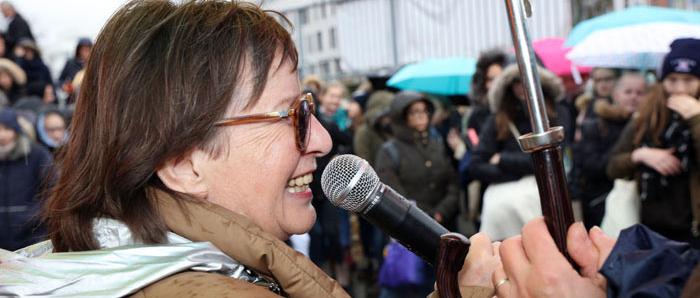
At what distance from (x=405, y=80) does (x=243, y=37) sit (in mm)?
6502

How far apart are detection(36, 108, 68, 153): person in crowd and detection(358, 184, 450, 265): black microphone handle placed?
5.87m

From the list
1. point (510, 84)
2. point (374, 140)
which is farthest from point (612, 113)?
point (374, 140)

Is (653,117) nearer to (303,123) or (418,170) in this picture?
(418,170)

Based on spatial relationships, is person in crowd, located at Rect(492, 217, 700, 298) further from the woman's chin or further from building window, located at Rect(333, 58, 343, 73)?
A: building window, located at Rect(333, 58, 343, 73)

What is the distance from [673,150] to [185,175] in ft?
10.9

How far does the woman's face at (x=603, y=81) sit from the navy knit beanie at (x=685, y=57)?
2290 millimetres

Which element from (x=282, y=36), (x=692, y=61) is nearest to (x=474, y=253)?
(x=282, y=36)

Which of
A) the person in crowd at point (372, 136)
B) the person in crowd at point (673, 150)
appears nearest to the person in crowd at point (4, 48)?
the person in crowd at point (372, 136)

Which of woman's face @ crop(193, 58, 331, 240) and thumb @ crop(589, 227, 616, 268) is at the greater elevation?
woman's face @ crop(193, 58, 331, 240)

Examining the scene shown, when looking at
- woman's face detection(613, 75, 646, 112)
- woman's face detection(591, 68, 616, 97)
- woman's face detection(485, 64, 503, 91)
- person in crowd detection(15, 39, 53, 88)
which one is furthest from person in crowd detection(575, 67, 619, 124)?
person in crowd detection(15, 39, 53, 88)

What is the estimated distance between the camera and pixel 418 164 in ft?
20.2

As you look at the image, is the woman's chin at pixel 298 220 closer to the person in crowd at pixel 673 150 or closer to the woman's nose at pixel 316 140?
Answer: the woman's nose at pixel 316 140

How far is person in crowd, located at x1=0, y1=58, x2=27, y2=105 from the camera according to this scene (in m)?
9.98

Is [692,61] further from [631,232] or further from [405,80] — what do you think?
[405,80]
